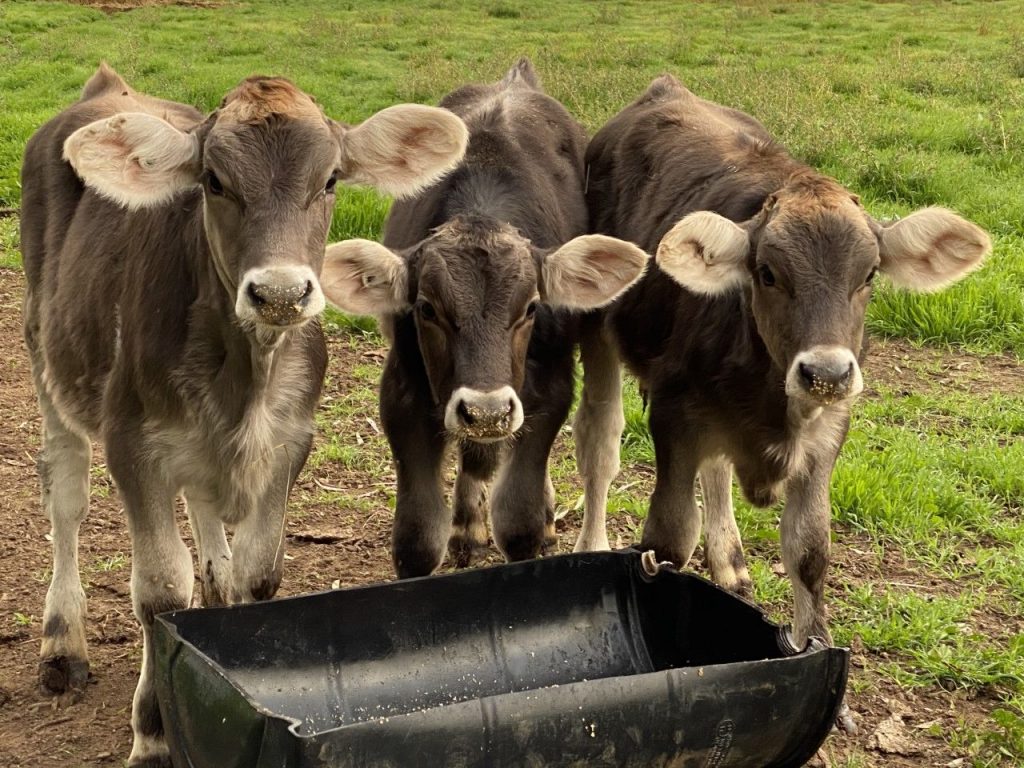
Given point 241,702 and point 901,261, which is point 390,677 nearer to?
point 241,702

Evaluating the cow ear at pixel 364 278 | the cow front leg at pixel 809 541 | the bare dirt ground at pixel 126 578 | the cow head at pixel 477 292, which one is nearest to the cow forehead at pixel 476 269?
the cow head at pixel 477 292

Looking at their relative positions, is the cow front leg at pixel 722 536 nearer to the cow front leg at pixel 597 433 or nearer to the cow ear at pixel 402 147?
the cow front leg at pixel 597 433

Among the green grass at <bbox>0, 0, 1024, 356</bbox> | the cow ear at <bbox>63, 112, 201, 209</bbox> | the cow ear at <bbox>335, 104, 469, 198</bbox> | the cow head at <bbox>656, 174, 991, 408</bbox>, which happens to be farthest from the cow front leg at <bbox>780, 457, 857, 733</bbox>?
the green grass at <bbox>0, 0, 1024, 356</bbox>

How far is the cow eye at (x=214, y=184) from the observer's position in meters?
3.81

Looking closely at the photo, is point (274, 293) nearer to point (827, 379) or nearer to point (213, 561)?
point (827, 379)

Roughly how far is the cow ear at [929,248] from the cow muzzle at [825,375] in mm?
628

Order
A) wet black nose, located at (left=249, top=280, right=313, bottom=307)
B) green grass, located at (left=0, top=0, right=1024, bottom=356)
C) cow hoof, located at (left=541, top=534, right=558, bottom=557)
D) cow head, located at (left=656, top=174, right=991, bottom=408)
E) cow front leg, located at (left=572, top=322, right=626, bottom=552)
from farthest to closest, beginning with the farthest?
green grass, located at (left=0, top=0, right=1024, bottom=356)
cow hoof, located at (left=541, top=534, right=558, bottom=557)
cow front leg, located at (left=572, top=322, right=626, bottom=552)
cow head, located at (left=656, top=174, right=991, bottom=408)
wet black nose, located at (left=249, top=280, right=313, bottom=307)

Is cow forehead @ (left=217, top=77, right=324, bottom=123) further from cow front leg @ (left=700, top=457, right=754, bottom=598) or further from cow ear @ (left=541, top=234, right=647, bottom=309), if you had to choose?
cow front leg @ (left=700, top=457, right=754, bottom=598)

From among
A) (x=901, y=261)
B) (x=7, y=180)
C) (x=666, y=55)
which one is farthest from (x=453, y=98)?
(x=666, y=55)

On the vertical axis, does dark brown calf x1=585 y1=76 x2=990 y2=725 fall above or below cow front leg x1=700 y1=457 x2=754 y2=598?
above

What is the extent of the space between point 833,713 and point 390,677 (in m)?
1.43

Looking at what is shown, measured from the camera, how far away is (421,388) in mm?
4742

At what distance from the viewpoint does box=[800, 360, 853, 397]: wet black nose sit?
3.97 meters

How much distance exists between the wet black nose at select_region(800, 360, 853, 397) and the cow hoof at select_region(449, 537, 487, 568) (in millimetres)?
2254
